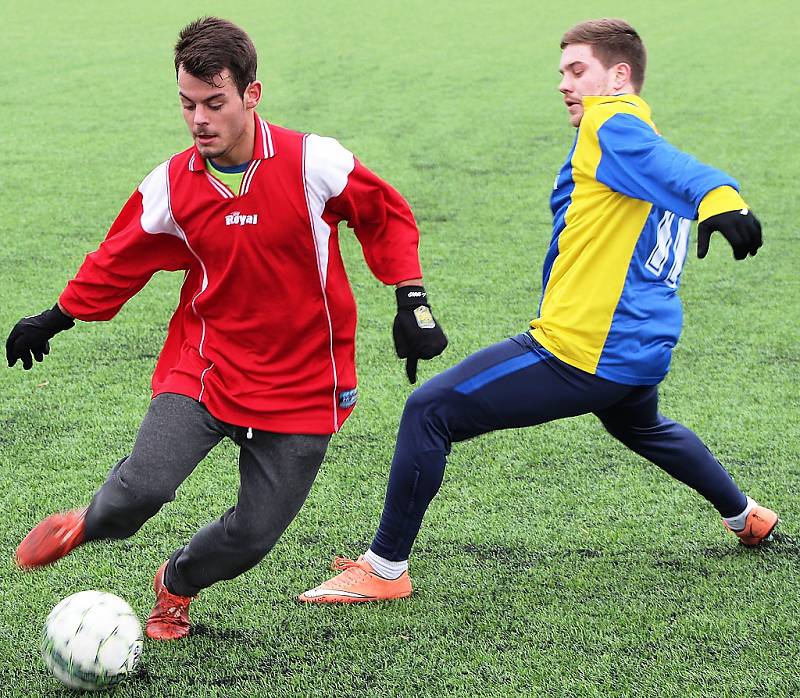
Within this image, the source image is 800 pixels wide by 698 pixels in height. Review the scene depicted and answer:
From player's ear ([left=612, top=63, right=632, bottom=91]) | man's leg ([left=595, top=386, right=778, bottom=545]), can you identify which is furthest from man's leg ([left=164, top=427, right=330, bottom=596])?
player's ear ([left=612, top=63, right=632, bottom=91])

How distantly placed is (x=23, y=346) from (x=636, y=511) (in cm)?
235

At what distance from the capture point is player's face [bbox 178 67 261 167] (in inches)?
127

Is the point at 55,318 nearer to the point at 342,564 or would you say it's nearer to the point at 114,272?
the point at 114,272

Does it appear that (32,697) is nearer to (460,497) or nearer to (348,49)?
(460,497)

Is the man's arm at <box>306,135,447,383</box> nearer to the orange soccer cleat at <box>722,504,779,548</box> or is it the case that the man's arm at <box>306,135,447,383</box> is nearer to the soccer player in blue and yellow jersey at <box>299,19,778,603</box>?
the soccer player in blue and yellow jersey at <box>299,19,778,603</box>

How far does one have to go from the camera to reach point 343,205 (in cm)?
336

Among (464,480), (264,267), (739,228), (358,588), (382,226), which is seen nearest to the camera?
(739,228)

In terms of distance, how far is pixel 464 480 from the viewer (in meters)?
4.87

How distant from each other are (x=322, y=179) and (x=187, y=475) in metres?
0.91

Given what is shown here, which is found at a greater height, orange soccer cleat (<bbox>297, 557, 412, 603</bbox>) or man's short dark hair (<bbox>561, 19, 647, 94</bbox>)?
man's short dark hair (<bbox>561, 19, 647, 94</bbox>)

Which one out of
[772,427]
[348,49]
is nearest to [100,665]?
[772,427]

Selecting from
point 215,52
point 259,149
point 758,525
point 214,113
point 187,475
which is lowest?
point 758,525

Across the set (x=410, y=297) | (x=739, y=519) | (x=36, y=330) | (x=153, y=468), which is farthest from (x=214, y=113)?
(x=739, y=519)

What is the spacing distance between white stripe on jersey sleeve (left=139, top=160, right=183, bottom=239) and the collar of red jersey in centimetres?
10
